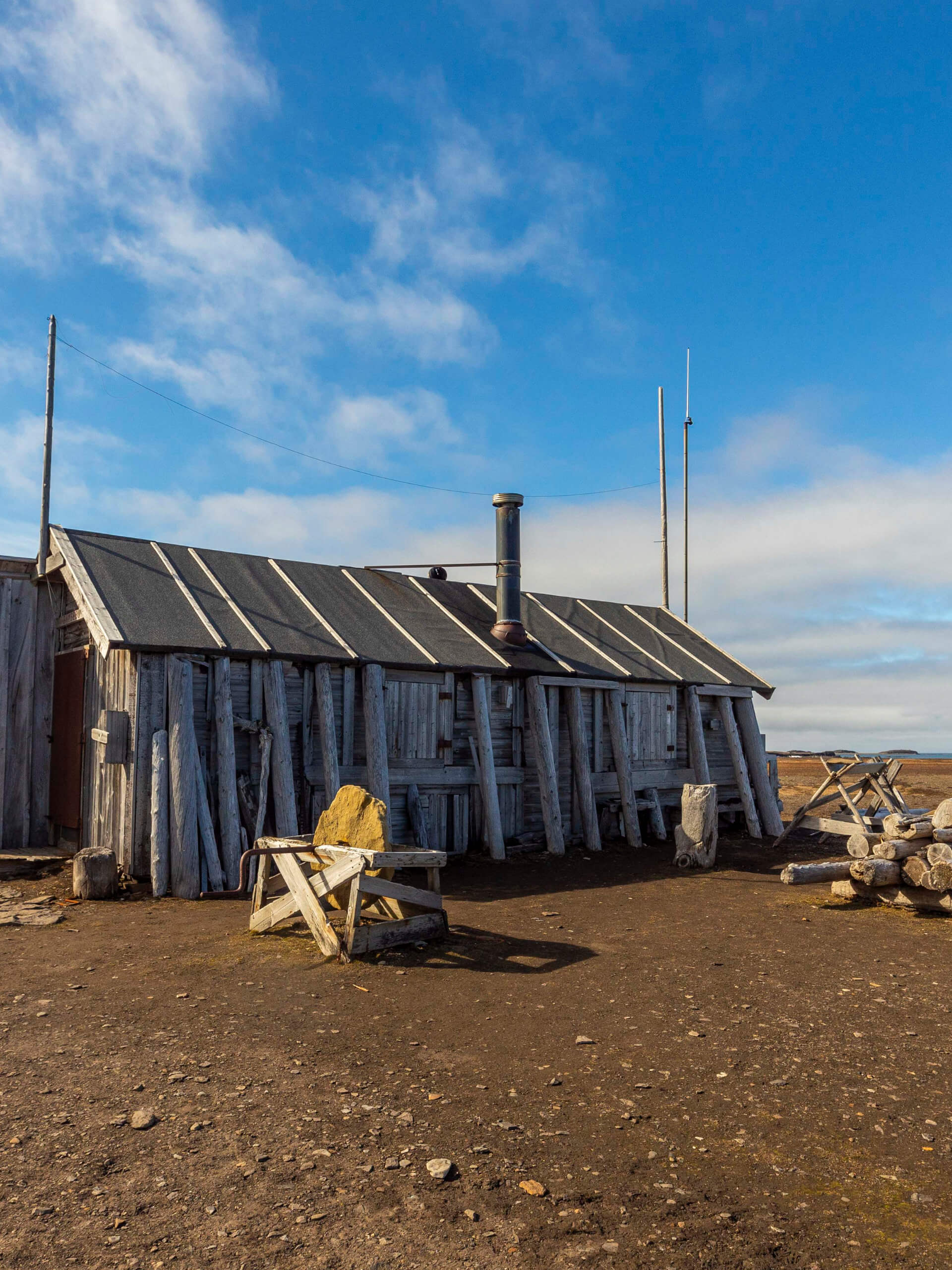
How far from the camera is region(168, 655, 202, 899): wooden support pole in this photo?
1181cm

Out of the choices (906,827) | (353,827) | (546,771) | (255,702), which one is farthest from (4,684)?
(906,827)

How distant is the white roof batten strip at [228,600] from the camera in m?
13.6

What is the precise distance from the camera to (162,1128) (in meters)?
5.04

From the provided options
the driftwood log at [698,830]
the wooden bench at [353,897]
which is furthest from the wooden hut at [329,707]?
the wooden bench at [353,897]

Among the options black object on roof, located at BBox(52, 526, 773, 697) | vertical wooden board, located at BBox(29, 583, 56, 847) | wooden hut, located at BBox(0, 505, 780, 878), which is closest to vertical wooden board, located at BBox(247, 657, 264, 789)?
wooden hut, located at BBox(0, 505, 780, 878)

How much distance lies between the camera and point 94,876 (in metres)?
11.5

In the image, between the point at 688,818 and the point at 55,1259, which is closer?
→ the point at 55,1259

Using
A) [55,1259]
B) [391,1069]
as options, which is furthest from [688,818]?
[55,1259]

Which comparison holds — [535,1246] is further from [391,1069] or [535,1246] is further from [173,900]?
[173,900]

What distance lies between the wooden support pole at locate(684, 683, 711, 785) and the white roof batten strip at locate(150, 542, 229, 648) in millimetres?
10122

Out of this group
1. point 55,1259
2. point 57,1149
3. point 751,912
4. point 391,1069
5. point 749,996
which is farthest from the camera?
point 751,912

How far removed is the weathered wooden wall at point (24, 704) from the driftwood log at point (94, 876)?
432cm

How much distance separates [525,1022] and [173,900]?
6285mm

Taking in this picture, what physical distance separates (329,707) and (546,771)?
14.2 ft
